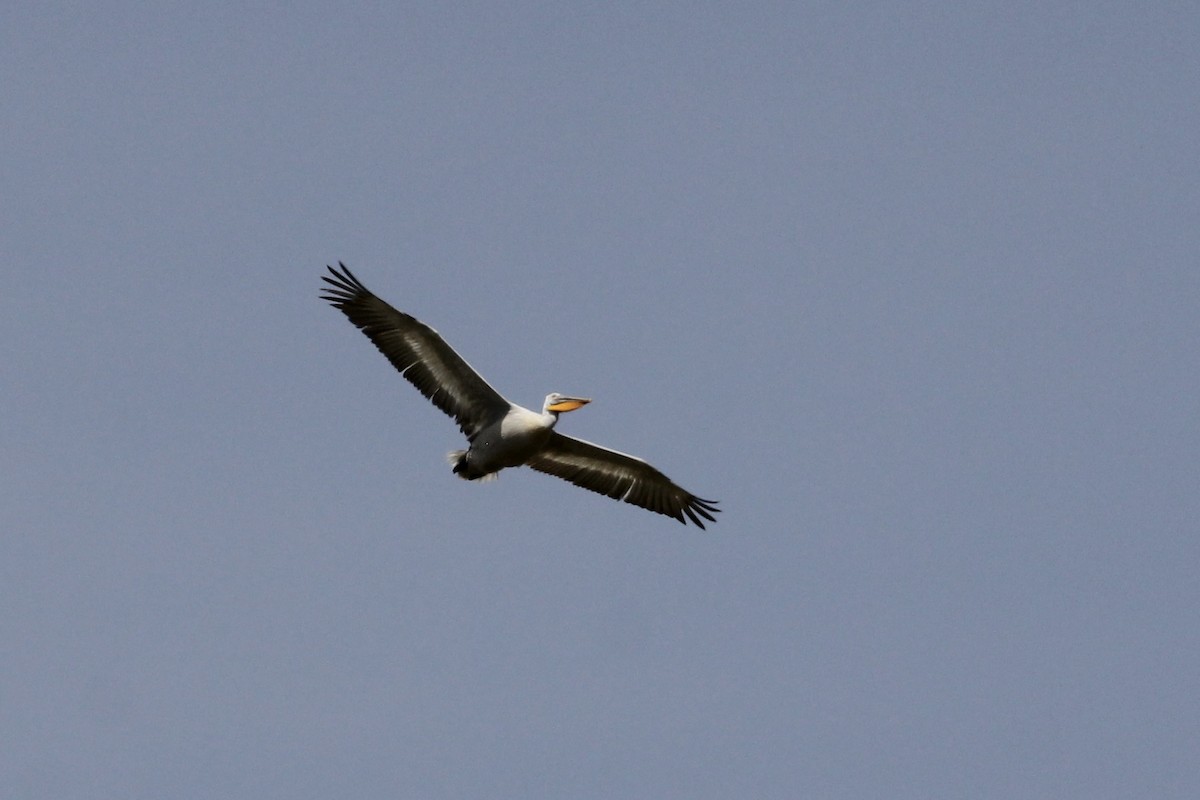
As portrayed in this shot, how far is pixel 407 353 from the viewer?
70.6 feet

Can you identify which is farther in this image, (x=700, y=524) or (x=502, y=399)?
(x=700, y=524)

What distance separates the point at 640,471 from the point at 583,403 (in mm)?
1120

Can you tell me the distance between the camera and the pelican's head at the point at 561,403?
862 inches

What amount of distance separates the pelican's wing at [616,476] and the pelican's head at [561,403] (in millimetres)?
285

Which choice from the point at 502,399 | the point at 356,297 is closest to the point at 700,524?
the point at 502,399

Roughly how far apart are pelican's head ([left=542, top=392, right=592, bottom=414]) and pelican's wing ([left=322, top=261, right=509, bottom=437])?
0.63 meters

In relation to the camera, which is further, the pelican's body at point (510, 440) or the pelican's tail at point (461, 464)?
the pelican's tail at point (461, 464)

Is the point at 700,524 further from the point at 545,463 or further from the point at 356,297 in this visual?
the point at 356,297

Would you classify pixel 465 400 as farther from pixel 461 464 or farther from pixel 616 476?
Answer: pixel 616 476

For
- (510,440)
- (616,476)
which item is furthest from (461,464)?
(616,476)

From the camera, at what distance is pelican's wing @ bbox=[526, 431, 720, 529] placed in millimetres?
22156

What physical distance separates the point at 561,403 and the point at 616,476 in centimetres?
128

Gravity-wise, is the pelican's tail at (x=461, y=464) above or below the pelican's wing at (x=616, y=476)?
below

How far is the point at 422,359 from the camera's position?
21.5m
